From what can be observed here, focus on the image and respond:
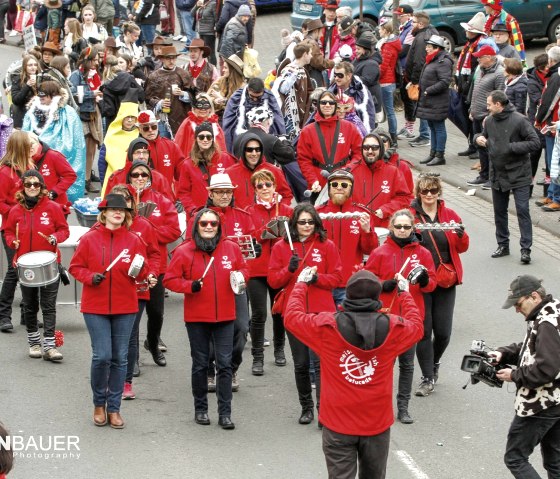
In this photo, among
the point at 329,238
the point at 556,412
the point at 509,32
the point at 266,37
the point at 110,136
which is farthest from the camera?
the point at 266,37

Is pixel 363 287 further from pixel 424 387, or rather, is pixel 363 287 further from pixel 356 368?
pixel 424 387

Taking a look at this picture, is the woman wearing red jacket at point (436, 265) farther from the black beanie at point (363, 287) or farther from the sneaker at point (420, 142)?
the sneaker at point (420, 142)

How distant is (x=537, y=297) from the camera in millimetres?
8039

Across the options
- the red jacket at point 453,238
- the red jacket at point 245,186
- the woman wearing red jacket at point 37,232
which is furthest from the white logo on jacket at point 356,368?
the woman wearing red jacket at point 37,232

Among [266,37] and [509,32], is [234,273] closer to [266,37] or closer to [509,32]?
[509,32]

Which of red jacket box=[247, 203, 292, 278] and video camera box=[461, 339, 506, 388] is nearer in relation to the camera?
video camera box=[461, 339, 506, 388]

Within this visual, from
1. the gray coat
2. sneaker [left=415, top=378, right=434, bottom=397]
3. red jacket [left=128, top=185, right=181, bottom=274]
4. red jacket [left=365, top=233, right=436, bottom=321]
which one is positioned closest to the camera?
red jacket [left=365, top=233, right=436, bottom=321]

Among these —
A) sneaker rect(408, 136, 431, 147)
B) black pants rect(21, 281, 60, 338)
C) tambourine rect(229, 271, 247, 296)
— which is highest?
tambourine rect(229, 271, 247, 296)

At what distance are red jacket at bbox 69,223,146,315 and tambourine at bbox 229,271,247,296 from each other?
0.74m

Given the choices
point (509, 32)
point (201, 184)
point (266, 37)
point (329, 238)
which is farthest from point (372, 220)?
point (266, 37)

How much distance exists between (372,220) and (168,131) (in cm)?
547

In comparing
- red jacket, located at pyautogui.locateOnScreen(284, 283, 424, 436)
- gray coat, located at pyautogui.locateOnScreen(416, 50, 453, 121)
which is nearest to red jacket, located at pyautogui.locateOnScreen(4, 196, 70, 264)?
red jacket, located at pyautogui.locateOnScreen(284, 283, 424, 436)

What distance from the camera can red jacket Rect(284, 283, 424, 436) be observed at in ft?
24.7

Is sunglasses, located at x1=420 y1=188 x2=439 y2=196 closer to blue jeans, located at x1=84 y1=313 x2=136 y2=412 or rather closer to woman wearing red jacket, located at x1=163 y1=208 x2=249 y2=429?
woman wearing red jacket, located at x1=163 y1=208 x2=249 y2=429
